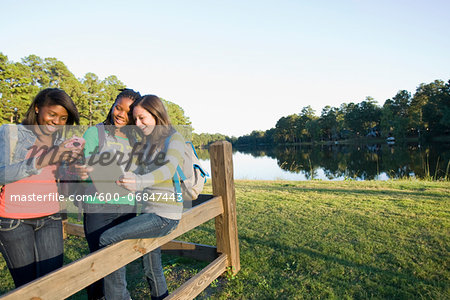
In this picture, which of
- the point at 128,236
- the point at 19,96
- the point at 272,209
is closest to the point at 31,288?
the point at 128,236

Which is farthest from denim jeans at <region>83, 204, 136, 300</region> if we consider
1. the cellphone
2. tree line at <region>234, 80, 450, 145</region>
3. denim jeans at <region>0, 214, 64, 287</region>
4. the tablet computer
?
tree line at <region>234, 80, 450, 145</region>

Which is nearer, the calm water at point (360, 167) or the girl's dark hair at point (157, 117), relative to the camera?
the girl's dark hair at point (157, 117)

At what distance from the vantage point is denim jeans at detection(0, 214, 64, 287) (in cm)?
194

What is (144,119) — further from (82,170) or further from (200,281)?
(200,281)

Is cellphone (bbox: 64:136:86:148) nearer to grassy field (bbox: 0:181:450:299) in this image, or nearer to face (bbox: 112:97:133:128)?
face (bbox: 112:97:133:128)

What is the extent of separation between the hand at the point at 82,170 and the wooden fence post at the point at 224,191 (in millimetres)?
1433

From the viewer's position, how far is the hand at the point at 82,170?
6.63ft

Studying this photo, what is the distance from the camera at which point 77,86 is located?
26188mm

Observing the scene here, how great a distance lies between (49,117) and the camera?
2.20 metres

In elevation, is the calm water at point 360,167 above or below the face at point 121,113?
below

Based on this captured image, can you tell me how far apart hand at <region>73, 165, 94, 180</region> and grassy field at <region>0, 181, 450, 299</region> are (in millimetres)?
1785

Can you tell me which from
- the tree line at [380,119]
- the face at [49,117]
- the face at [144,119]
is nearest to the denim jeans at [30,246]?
the face at [49,117]

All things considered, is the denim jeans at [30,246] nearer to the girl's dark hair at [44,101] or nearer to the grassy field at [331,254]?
the girl's dark hair at [44,101]

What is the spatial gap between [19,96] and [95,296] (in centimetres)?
2099
